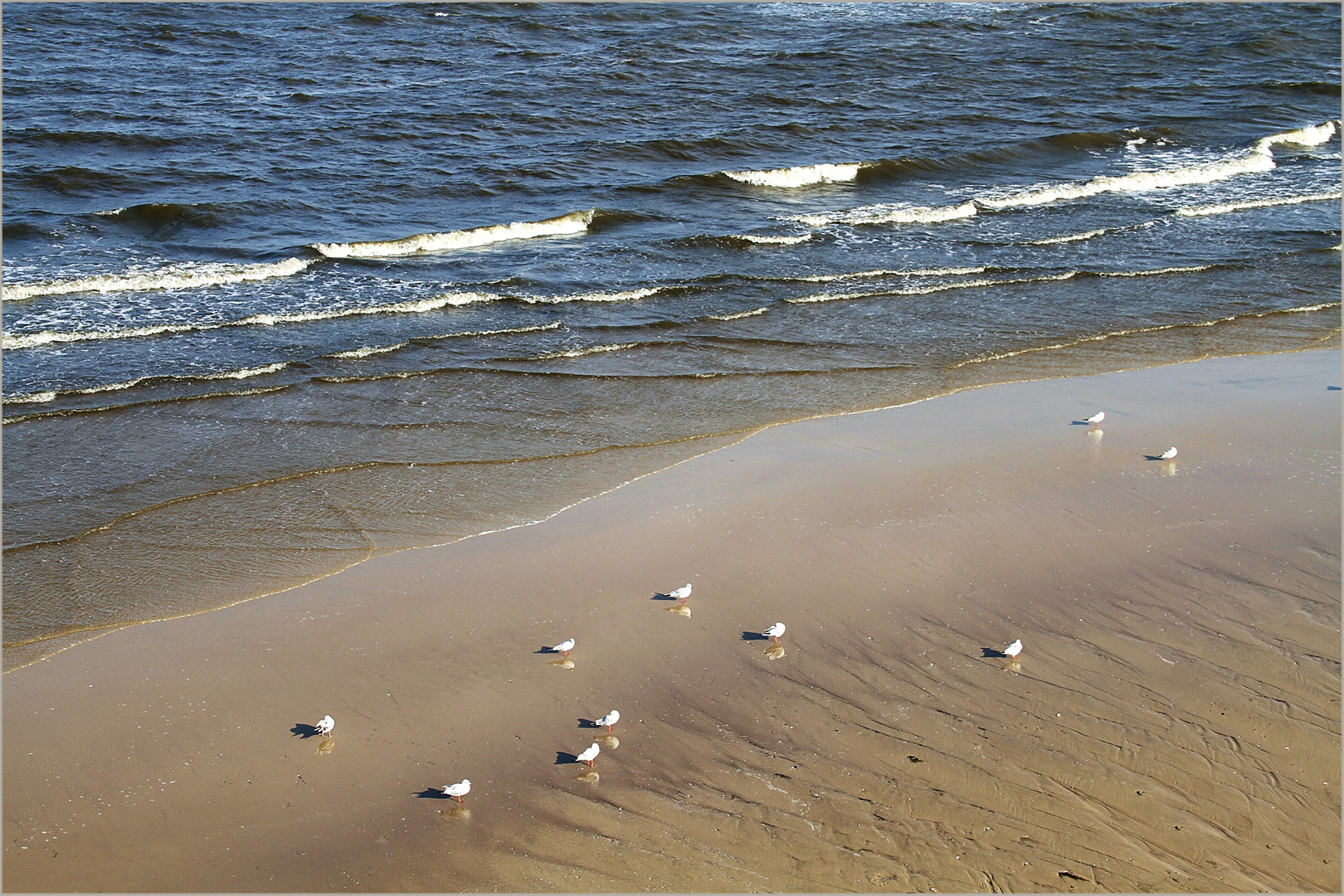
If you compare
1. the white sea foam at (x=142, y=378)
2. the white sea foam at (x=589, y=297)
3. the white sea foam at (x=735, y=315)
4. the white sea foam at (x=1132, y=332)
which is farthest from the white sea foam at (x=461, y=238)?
the white sea foam at (x=1132, y=332)

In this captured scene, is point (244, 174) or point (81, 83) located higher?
point (81, 83)

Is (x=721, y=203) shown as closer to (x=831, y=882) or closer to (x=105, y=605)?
(x=105, y=605)

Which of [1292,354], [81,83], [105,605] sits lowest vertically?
[1292,354]

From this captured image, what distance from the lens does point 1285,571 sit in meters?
7.01

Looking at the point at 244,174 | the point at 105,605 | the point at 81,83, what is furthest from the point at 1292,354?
the point at 81,83

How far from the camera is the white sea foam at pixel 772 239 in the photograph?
15.6m

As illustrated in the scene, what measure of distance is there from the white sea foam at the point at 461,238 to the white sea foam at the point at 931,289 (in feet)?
14.8

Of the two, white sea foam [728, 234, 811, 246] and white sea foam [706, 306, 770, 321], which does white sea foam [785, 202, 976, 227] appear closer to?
white sea foam [728, 234, 811, 246]

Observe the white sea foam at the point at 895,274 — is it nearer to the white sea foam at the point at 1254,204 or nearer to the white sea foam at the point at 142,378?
the white sea foam at the point at 1254,204

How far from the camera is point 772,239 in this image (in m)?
15.8

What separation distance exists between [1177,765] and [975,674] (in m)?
1.10

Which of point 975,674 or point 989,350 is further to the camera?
point 989,350

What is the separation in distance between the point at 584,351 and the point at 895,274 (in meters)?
4.91

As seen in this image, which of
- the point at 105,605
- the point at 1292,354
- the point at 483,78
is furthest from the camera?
the point at 483,78
